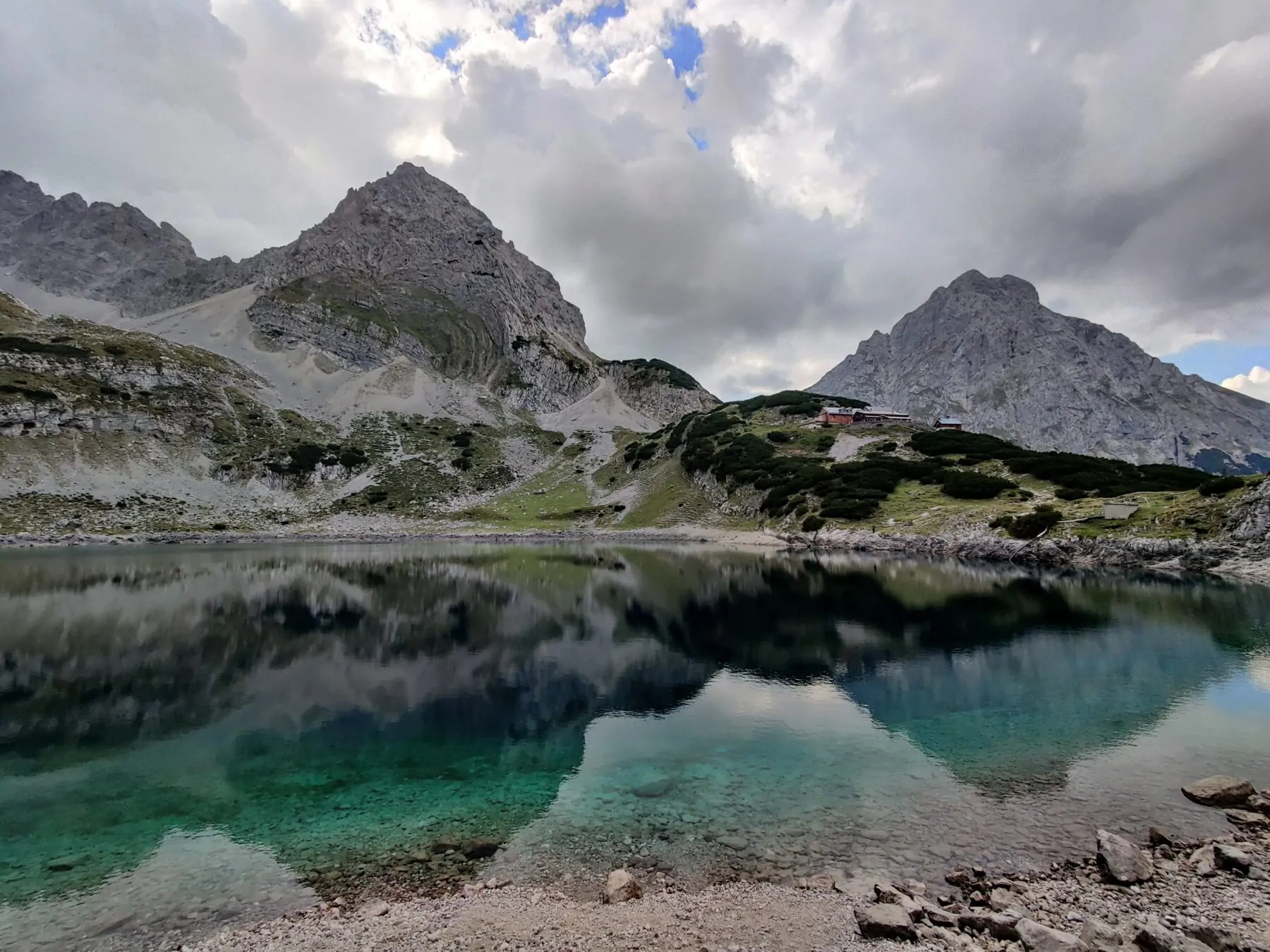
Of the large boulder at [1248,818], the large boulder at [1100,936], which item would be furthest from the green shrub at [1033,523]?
the large boulder at [1100,936]

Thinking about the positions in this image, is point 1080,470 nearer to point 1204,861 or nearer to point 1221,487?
point 1221,487

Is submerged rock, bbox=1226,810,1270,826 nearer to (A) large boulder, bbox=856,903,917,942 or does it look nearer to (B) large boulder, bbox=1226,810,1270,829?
(B) large boulder, bbox=1226,810,1270,829

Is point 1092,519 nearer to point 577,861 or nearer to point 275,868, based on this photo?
point 577,861

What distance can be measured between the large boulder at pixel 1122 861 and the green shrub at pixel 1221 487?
215 feet

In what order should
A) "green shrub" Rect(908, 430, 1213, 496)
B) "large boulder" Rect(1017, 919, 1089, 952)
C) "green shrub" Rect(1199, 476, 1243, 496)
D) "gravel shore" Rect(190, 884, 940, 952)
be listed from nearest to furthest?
"large boulder" Rect(1017, 919, 1089, 952) < "gravel shore" Rect(190, 884, 940, 952) < "green shrub" Rect(1199, 476, 1243, 496) < "green shrub" Rect(908, 430, 1213, 496)

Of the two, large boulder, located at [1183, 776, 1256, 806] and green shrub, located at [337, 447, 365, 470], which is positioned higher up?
green shrub, located at [337, 447, 365, 470]

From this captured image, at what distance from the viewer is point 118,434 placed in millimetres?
116500

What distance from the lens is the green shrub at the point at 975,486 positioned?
7944cm

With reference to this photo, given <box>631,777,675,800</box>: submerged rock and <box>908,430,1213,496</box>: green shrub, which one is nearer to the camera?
<box>631,777,675,800</box>: submerged rock

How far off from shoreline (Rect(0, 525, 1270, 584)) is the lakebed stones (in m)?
57.8

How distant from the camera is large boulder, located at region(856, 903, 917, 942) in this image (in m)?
8.92

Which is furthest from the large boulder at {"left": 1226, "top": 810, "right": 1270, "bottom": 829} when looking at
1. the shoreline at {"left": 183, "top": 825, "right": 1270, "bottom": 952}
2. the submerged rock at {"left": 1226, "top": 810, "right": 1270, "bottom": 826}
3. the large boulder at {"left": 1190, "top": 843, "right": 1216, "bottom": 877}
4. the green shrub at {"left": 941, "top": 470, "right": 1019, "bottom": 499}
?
the green shrub at {"left": 941, "top": 470, "right": 1019, "bottom": 499}

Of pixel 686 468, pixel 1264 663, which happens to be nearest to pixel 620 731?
pixel 1264 663

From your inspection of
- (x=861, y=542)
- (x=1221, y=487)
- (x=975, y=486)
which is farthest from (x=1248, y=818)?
(x=975, y=486)
